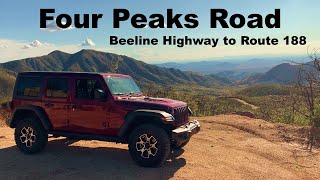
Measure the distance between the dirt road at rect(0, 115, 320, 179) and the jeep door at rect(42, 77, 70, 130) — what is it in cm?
94

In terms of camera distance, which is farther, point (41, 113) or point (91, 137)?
point (41, 113)

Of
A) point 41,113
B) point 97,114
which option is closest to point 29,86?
point 41,113

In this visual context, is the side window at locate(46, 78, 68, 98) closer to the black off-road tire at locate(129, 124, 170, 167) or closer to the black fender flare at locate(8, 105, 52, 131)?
the black fender flare at locate(8, 105, 52, 131)

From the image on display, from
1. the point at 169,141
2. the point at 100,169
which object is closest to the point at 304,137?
the point at 169,141

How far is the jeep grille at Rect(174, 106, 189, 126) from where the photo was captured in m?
8.08

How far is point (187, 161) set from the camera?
8.67 metres

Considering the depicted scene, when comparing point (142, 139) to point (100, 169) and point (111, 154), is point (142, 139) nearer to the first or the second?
point (100, 169)

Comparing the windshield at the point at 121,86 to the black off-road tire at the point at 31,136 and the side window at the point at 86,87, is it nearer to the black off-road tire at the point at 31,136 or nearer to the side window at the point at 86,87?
the side window at the point at 86,87

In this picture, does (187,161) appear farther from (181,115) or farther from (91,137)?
(91,137)

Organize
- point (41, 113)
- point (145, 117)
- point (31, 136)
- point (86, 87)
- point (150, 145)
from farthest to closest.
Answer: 1. point (31, 136)
2. point (41, 113)
3. point (86, 87)
4. point (145, 117)
5. point (150, 145)

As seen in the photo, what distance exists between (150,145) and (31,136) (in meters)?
3.49

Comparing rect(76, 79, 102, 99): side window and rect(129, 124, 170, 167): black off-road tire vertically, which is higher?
rect(76, 79, 102, 99): side window

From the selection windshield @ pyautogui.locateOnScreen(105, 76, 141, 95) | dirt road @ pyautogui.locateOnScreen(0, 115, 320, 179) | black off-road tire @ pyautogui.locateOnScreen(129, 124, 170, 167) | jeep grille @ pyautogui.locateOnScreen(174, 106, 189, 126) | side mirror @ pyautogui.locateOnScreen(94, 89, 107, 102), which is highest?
windshield @ pyautogui.locateOnScreen(105, 76, 141, 95)

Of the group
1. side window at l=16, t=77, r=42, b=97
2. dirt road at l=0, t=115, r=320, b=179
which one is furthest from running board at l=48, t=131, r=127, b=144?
side window at l=16, t=77, r=42, b=97
